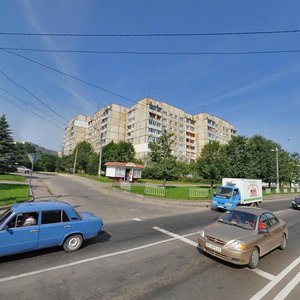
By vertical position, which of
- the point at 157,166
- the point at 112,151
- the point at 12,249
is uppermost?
the point at 112,151

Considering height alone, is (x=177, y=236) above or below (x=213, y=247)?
below

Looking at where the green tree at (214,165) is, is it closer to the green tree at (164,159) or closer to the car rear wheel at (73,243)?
the green tree at (164,159)

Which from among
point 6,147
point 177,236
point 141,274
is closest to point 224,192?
point 177,236

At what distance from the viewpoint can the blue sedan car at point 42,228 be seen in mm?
5398

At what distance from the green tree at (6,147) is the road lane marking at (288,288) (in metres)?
31.1

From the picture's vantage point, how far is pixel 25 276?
4.80 metres

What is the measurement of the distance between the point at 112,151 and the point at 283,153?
137ft

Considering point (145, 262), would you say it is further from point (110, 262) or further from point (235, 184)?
point (235, 184)

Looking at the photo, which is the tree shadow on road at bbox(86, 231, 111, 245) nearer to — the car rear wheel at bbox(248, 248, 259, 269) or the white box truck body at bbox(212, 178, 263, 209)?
the car rear wheel at bbox(248, 248, 259, 269)

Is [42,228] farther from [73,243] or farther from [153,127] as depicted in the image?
[153,127]

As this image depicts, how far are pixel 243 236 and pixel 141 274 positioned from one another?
9.75 ft

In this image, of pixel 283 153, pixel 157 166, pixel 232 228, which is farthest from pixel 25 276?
pixel 283 153

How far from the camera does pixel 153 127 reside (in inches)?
2852

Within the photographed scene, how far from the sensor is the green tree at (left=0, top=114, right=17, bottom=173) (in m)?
27.8
